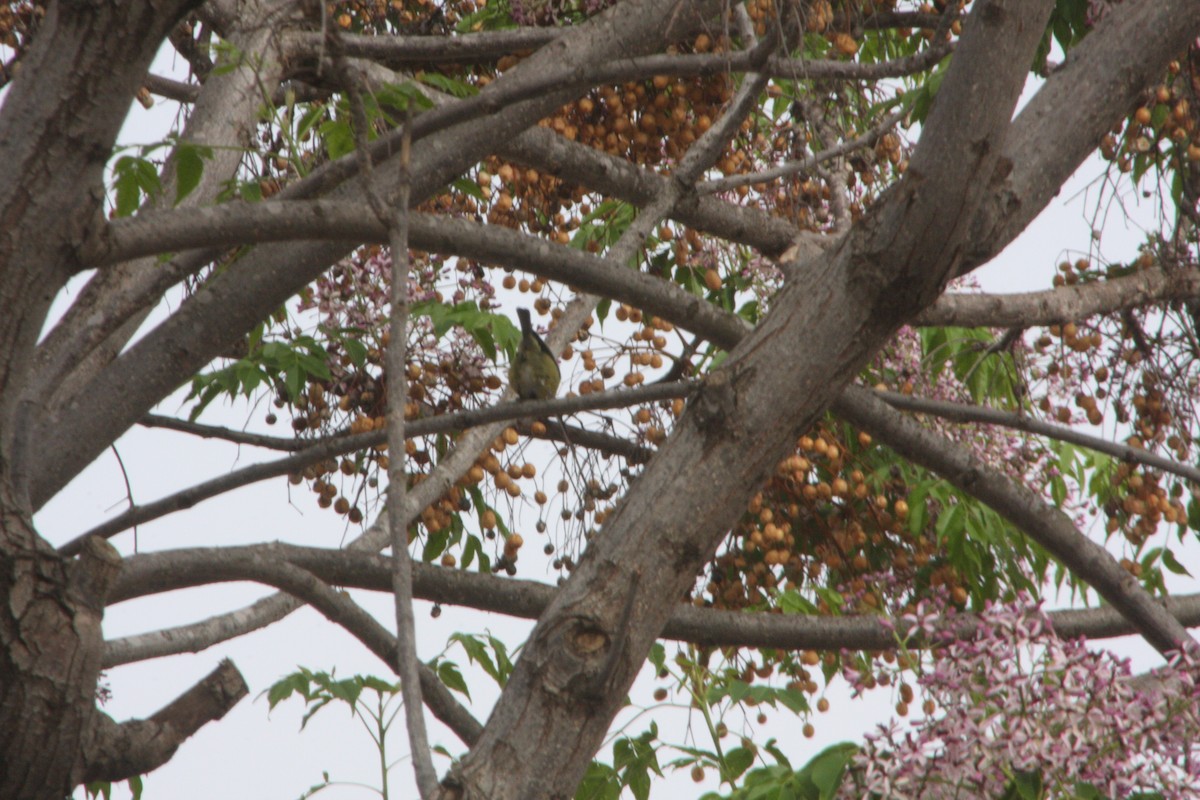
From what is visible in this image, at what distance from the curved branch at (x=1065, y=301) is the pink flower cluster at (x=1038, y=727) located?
0.90 metres

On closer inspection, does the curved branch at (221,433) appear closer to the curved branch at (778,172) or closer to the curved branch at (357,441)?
the curved branch at (357,441)

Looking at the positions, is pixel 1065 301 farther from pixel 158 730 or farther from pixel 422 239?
pixel 158 730

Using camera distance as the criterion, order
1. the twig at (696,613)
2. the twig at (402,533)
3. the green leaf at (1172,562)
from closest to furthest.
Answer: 1. the twig at (402,533)
2. the twig at (696,613)
3. the green leaf at (1172,562)

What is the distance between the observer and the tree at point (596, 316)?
A: 1.78 meters

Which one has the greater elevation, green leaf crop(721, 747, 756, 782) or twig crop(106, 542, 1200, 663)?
twig crop(106, 542, 1200, 663)

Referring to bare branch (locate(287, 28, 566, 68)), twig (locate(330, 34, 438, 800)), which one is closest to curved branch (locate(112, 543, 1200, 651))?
bare branch (locate(287, 28, 566, 68))

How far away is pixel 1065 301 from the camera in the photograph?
3.38m

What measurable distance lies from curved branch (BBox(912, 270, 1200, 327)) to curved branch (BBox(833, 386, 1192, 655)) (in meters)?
0.27

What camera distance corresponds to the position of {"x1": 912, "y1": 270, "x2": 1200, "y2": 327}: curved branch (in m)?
3.07

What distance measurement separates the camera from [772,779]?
103 inches

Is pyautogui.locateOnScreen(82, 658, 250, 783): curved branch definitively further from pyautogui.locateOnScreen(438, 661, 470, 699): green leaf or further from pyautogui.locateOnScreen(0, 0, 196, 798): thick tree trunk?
pyautogui.locateOnScreen(438, 661, 470, 699): green leaf

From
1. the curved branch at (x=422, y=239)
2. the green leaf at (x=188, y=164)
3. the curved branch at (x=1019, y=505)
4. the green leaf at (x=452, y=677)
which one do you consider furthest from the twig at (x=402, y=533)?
the green leaf at (x=452, y=677)

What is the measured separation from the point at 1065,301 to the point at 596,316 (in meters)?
2.19

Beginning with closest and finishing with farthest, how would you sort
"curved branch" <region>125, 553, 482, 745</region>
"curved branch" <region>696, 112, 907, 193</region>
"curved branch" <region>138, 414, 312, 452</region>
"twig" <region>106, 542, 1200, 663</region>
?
"curved branch" <region>125, 553, 482, 745</region>, "twig" <region>106, 542, 1200, 663</region>, "curved branch" <region>696, 112, 907, 193</region>, "curved branch" <region>138, 414, 312, 452</region>
